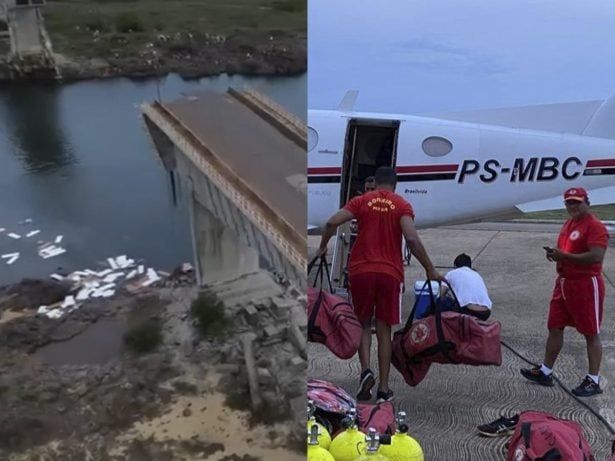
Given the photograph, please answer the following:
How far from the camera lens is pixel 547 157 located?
8.18 meters

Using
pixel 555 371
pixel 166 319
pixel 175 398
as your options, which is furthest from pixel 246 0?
pixel 555 371

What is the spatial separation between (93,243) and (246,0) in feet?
2.36

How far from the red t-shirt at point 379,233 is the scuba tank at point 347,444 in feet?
4.87

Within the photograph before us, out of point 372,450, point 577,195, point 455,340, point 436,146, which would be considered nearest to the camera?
point 372,450

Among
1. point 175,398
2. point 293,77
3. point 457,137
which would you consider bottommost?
point 457,137

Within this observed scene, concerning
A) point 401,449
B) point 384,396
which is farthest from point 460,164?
point 401,449

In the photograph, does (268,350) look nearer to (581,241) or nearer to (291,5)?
(291,5)

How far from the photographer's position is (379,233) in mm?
4324

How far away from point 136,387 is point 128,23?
3.06ft

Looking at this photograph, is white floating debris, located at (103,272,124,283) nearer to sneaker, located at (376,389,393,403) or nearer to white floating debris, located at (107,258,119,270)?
white floating debris, located at (107,258,119,270)

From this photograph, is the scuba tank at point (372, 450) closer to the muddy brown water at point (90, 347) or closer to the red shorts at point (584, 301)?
the muddy brown water at point (90, 347)

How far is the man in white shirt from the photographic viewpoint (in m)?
4.77

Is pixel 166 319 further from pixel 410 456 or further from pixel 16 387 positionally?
pixel 410 456

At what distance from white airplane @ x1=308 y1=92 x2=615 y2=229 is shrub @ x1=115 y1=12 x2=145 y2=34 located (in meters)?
6.34
